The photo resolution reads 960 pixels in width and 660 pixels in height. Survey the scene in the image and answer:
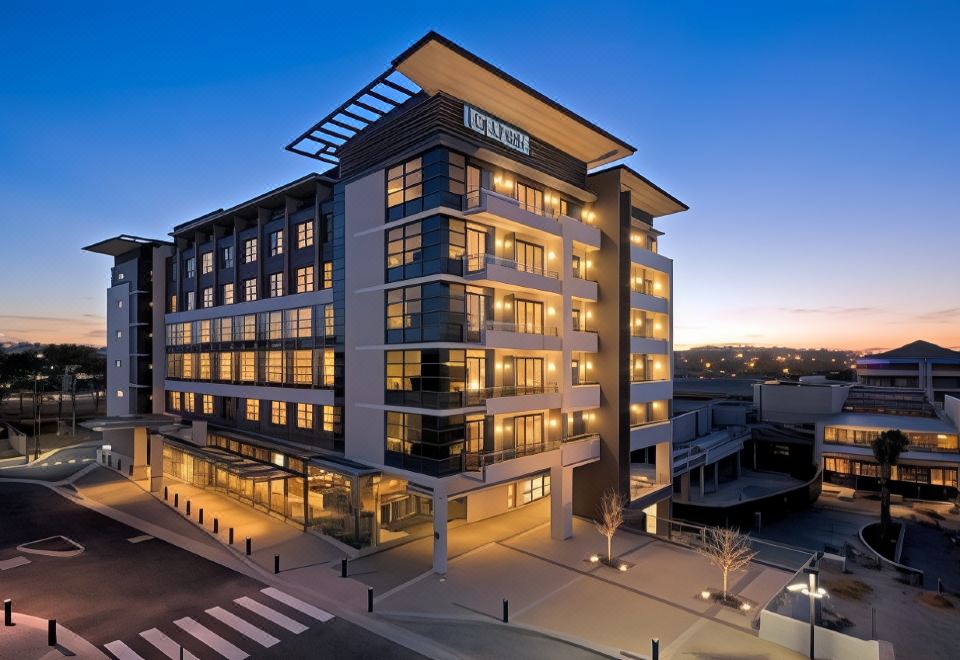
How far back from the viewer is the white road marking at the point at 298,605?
1959cm

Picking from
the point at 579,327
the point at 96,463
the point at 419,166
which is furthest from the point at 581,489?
the point at 96,463

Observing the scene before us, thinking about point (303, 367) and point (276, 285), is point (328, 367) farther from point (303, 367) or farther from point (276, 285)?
point (276, 285)

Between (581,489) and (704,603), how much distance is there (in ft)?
40.5

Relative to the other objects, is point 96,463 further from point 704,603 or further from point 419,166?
point 704,603

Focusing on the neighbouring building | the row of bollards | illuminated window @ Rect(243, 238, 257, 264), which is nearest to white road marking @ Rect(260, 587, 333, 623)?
the row of bollards

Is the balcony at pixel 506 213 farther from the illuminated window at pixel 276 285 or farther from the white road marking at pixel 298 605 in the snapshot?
the illuminated window at pixel 276 285

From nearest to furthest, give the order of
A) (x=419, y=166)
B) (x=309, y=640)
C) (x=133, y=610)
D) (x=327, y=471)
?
(x=309, y=640)
(x=133, y=610)
(x=419, y=166)
(x=327, y=471)

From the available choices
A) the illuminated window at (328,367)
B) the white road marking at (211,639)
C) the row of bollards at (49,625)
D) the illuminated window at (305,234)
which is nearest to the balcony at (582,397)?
the illuminated window at (328,367)

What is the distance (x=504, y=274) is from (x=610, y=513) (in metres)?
15.7

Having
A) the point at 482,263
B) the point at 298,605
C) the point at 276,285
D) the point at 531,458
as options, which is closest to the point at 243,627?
the point at 298,605

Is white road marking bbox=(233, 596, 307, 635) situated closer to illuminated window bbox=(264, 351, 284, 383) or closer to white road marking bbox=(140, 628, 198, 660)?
white road marking bbox=(140, 628, 198, 660)

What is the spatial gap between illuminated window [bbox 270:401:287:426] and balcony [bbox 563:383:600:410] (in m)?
20.3

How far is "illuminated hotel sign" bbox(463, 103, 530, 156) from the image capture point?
2686 centimetres

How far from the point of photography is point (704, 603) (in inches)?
811
